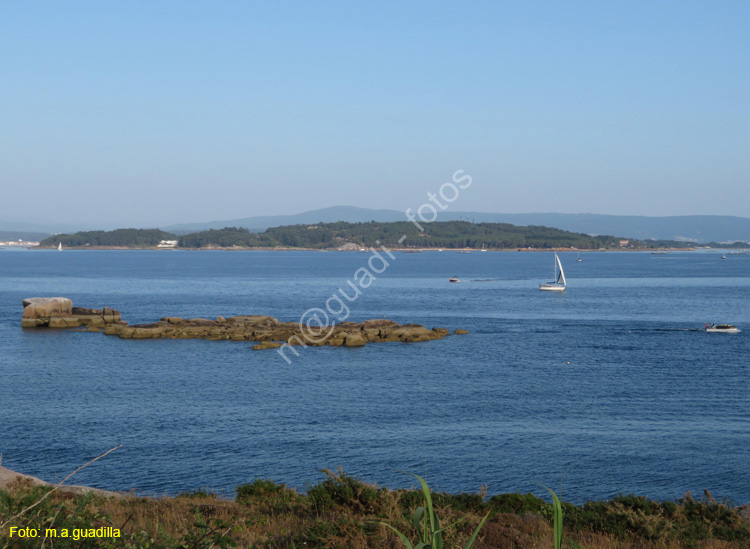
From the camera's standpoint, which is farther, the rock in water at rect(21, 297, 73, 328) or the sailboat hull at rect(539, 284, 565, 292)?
the sailboat hull at rect(539, 284, 565, 292)

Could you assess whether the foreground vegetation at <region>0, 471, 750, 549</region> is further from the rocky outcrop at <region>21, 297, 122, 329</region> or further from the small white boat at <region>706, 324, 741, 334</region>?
the rocky outcrop at <region>21, 297, 122, 329</region>

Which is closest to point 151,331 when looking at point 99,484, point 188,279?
point 99,484

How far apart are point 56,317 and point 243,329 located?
21.2m

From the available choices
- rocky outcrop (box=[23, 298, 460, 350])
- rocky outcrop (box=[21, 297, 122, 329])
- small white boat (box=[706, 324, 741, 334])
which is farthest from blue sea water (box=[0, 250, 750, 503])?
rocky outcrop (box=[21, 297, 122, 329])

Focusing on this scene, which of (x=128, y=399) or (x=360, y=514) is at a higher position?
(x=360, y=514)

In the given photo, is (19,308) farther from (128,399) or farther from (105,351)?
(128,399)

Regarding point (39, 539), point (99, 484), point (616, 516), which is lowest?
point (99, 484)

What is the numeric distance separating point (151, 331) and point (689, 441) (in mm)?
47760

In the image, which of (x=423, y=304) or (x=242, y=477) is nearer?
(x=242, y=477)

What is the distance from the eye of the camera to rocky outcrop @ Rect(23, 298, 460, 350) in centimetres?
6238

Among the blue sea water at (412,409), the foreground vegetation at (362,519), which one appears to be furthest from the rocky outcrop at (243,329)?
the foreground vegetation at (362,519)

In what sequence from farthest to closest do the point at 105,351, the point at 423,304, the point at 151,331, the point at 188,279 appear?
1. the point at 188,279
2. the point at 423,304
3. the point at 151,331
4. the point at 105,351

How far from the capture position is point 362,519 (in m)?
12.2

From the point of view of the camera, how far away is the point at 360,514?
1406cm
